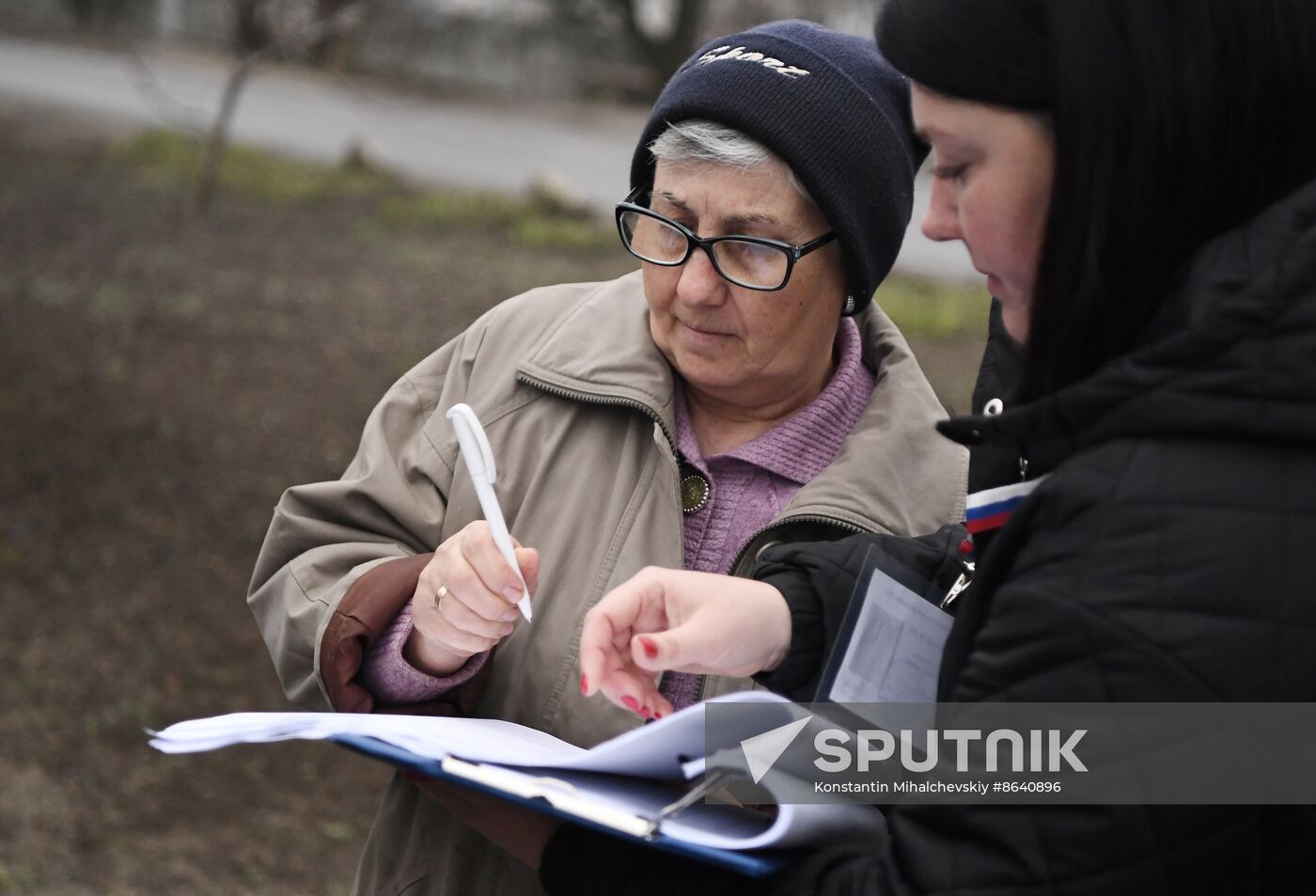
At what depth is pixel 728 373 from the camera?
2172 millimetres

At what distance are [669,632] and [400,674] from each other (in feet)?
1.97

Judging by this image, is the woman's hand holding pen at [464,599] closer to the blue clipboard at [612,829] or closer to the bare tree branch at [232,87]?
the blue clipboard at [612,829]

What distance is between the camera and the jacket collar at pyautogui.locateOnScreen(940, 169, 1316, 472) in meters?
1.14

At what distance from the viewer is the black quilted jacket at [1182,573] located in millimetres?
1142

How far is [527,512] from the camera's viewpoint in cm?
208

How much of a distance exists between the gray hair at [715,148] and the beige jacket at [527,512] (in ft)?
0.94

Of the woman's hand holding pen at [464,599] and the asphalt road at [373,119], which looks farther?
the asphalt road at [373,119]

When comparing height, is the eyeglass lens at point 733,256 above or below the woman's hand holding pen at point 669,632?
above

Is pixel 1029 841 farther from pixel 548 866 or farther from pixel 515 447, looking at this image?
pixel 515 447

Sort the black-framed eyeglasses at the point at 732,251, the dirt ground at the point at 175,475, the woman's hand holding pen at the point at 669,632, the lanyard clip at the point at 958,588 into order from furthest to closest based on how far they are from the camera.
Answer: the dirt ground at the point at 175,475 < the black-framed eyeglasses at the point at 732,251 < the lanyard clip at the point at 958,588 < the woman's hand holding pen at the point at 669,632

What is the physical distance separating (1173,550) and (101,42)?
23.2 m

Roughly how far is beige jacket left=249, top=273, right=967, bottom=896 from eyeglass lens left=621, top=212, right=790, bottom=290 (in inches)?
5.7

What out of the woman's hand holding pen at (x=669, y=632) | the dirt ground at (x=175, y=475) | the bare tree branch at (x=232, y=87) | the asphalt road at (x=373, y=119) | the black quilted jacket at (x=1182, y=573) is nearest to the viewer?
the black quilted jacket at (x=1182, y=573)

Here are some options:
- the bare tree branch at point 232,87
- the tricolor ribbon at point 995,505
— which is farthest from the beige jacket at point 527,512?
the bare tree branch at point 232,87
